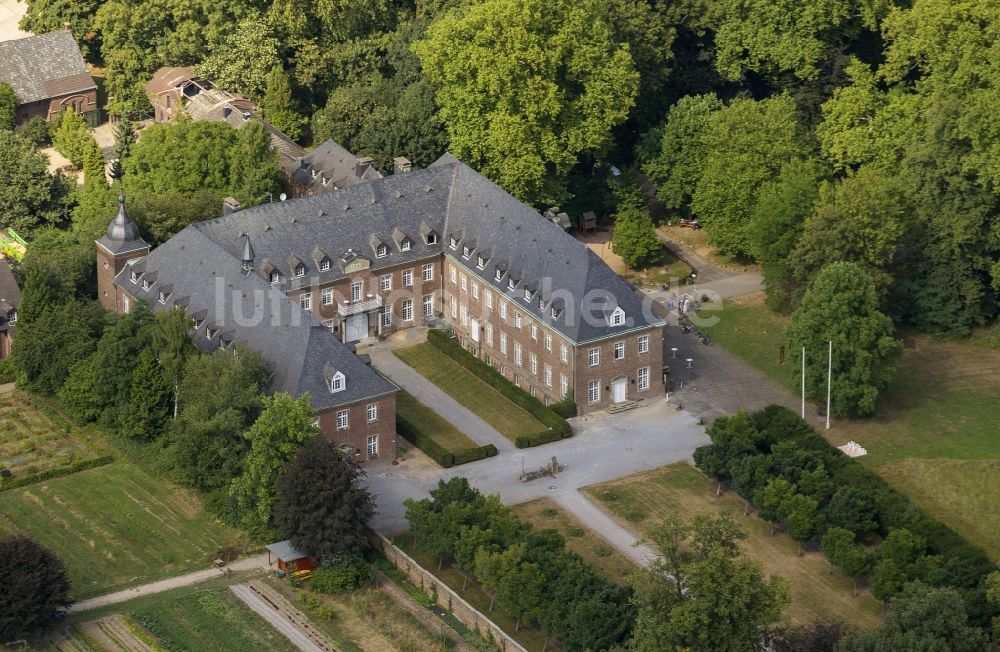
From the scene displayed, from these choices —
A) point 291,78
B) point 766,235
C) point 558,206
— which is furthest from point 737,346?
point 291,78

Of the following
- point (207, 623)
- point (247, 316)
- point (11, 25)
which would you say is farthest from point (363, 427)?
point (11, 25)

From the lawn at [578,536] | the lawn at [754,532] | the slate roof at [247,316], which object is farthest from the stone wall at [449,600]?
the lawn at [754,532]

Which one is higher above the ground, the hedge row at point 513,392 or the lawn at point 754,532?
the hedge row at point 513,392

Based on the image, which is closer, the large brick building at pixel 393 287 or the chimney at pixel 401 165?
the large brick building at pixel 393 287

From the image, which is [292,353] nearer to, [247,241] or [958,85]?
[247,241]

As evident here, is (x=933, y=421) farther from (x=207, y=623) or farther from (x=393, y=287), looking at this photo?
(x=207, y=623)

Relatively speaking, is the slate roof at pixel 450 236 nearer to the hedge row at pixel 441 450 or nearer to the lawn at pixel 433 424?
the lawn at pixel 433 424
